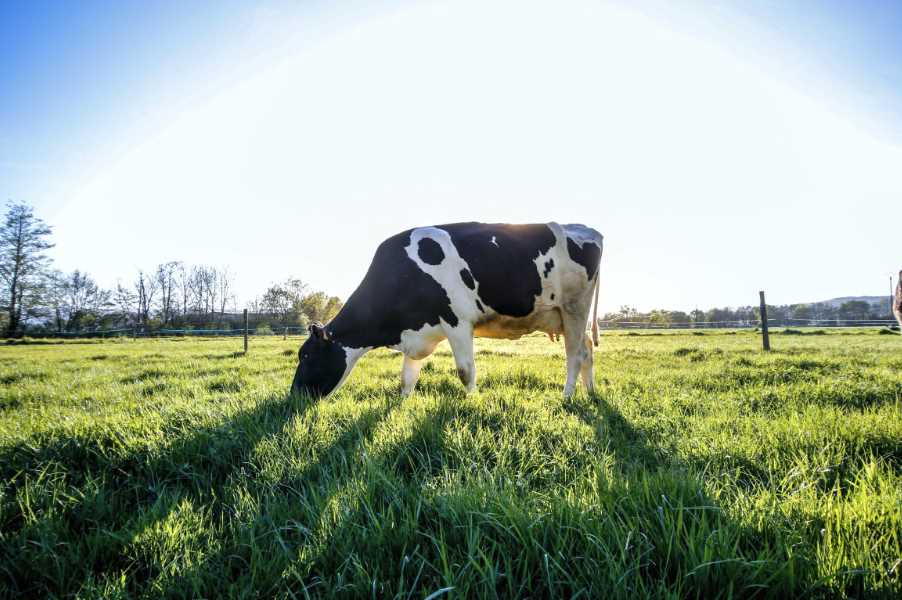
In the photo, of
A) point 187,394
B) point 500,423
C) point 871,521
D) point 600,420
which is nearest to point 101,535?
point 500,423

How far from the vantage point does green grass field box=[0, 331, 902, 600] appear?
1.29 meters

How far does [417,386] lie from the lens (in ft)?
19.2

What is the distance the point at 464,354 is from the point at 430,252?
1449 millimetres

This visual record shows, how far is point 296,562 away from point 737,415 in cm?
389

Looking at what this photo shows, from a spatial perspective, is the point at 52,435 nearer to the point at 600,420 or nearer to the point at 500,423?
the point at 500,423

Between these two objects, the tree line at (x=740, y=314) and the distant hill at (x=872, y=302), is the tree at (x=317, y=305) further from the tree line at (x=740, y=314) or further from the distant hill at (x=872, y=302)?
the distant hill at (x=872, y=302)

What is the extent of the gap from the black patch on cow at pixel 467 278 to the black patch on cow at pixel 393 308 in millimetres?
331

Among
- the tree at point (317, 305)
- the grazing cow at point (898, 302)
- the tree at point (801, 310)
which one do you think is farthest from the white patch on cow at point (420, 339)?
the tree at point (801, 310)

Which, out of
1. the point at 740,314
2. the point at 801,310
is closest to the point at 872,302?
the point at 801,310

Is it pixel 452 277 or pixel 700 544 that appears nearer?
pixel 700 544

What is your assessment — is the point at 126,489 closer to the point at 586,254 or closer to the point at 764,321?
the point at 586,254

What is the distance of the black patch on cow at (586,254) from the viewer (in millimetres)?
5648

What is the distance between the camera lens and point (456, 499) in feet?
5.56

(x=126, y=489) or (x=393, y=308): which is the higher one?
(x=393, y=308)
